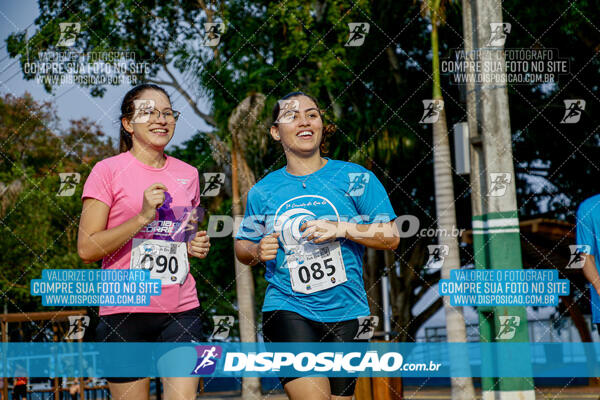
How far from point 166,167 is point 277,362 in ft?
3.76

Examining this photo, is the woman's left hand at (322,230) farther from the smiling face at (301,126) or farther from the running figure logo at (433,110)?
the running figure logo at (433,110)

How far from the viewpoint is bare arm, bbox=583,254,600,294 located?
5.16m

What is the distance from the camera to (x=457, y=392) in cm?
1090

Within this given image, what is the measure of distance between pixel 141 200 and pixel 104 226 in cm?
21

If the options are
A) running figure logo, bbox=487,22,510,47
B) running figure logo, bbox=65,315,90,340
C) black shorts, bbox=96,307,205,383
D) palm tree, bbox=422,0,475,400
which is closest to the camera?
black shorts, bbox=96,307,205,383

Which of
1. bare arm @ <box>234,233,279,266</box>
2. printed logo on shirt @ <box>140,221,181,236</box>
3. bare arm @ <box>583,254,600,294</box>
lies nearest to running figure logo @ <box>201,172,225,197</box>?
bare arm @ <box>234,233,279,266</box>

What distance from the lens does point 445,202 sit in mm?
11844

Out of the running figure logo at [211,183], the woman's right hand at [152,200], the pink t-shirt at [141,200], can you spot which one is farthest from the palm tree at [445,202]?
the woman's right hand at [152,200]

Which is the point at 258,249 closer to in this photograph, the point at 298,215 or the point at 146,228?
the point at 298,215

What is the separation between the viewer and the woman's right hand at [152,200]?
12.0 ft

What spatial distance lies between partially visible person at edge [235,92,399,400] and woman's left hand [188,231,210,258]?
264 millimetres

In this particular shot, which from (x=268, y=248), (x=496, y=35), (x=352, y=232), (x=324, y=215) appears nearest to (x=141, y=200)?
(x=268, y=248)

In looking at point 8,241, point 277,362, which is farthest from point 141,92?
point 8,241

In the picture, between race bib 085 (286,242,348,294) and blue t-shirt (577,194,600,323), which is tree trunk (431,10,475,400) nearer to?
blue t-shirt (577,194,600,323)
